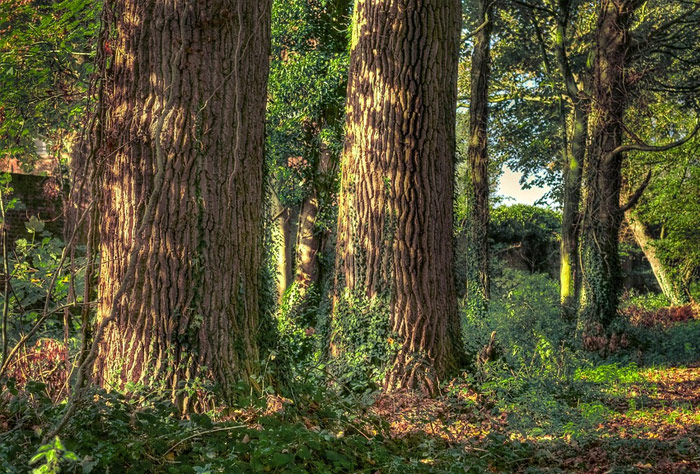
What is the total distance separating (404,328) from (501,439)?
184 centimetres

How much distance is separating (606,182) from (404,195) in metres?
7.10

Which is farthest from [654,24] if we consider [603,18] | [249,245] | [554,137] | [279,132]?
[249,245]

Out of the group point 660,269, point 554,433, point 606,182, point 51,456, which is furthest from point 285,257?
point 51,456

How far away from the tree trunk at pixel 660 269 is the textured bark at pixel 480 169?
6.76 m

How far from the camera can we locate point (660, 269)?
20625mm

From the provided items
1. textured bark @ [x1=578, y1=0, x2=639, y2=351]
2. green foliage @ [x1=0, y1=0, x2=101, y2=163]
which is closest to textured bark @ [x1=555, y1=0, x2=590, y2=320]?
textured bark @ [x1=578, y1=0, x2=639, y2=351]

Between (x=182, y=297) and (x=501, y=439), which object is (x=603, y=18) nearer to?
(x=501, y=439)

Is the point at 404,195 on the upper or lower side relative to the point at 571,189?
lower

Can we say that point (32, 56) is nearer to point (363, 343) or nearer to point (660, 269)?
point (363, 343)

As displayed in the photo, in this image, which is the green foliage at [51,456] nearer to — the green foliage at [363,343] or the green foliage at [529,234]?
the green foliage at [363,343]

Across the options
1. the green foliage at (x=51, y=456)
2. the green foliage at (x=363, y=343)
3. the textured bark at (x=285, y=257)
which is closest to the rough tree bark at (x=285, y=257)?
the textured bark at (x=285, y=257)

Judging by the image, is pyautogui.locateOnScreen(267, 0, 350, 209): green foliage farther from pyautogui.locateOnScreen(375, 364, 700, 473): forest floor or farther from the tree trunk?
the tree trunk

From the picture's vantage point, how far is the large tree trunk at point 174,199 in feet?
15.4

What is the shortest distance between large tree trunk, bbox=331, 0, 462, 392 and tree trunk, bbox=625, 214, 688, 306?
555 inches
